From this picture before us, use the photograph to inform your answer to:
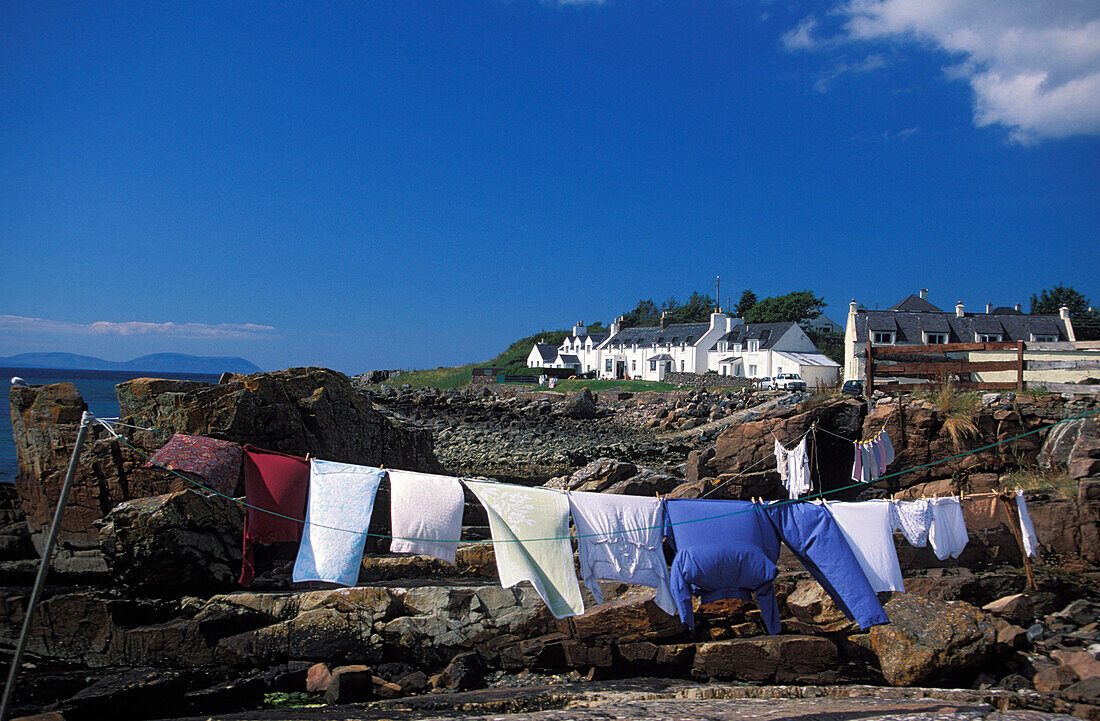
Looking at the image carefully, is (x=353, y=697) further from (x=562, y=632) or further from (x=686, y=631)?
(x=686, y=631)

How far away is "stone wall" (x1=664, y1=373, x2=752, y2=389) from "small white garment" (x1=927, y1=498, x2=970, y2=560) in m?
47.2

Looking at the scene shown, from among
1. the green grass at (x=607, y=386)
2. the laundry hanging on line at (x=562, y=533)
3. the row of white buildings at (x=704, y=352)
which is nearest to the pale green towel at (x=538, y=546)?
the laundry hanging on line at (x=562, y=533)

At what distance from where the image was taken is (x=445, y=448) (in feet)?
128

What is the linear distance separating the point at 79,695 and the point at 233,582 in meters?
2.87

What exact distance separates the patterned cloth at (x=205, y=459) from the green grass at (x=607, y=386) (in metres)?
51.4

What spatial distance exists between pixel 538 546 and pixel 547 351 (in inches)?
3391

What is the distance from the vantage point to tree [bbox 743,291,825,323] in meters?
90.6

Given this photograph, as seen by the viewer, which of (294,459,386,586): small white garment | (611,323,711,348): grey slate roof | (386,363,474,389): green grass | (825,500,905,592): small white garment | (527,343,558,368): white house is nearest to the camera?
(294,459,386,586): small white garment

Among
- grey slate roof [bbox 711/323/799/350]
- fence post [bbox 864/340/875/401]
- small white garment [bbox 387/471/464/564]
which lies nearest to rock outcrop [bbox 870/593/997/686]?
small white garment [bbox 387/471/464/564]

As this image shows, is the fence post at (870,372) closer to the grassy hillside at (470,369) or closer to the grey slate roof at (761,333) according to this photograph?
the grey slate roof at (761,333)

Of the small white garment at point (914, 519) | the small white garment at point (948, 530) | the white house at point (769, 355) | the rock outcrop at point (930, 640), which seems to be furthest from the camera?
the white house at point (769, 355)

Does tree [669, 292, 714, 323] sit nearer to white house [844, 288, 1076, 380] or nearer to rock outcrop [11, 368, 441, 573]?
white house [844, 288, 1076, 380]

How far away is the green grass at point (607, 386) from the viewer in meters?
61.7

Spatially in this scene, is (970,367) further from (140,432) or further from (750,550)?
(140,432)
